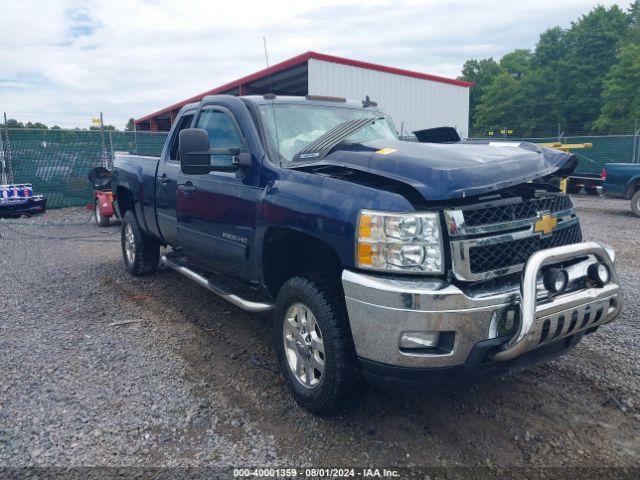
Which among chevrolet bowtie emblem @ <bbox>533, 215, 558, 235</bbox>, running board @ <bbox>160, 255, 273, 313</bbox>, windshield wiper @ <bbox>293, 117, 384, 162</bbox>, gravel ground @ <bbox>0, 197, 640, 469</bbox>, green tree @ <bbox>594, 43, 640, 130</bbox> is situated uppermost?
green tree @ <bbox>594, 43, 640, 130</bbox>

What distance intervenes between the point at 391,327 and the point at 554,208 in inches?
55.5

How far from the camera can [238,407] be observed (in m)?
3.38

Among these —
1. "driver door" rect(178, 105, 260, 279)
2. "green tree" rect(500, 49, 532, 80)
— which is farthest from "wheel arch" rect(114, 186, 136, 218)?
"green tree" rect(500, 49, 532, 80)

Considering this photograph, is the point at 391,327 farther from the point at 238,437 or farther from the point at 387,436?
the point at 238,437

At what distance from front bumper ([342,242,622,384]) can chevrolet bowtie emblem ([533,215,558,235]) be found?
0.90ft

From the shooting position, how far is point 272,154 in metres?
3.78

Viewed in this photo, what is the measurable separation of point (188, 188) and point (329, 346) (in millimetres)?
2249

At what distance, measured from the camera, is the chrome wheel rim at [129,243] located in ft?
21.4

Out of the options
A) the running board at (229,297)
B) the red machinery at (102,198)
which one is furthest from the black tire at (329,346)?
the red machinery at (102,198)

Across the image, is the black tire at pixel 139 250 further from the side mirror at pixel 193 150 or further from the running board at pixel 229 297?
the side mirror at pixel 193 150

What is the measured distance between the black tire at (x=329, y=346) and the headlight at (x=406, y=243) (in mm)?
444

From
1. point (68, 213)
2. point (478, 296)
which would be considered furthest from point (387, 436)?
point (68, 213)

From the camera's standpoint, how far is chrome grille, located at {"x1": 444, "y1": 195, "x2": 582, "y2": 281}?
270cm

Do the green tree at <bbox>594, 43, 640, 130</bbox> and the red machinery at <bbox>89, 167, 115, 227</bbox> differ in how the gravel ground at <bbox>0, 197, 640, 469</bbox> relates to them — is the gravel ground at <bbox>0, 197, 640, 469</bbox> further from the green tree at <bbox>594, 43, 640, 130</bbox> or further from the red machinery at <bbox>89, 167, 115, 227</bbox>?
the green tree at <bbox>594, 43, 640, 130</bbox>
